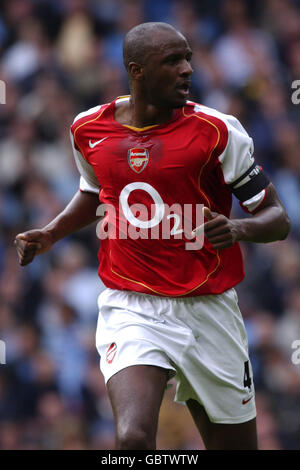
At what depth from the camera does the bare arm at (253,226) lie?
414cm

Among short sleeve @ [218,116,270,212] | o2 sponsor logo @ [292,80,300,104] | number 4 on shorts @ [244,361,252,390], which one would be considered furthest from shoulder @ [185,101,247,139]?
o2 sponsor logo @ [292,80,300,104]

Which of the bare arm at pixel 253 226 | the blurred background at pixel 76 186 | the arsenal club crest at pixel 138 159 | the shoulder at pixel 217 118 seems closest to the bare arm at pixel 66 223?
the arsenal club crest at pixel 138 159

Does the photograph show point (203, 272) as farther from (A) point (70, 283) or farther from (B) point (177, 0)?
(B) point (177, 0)

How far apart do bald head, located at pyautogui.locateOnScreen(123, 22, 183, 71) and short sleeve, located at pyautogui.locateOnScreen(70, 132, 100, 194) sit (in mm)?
636

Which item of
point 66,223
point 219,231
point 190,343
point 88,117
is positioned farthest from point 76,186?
point 219,231

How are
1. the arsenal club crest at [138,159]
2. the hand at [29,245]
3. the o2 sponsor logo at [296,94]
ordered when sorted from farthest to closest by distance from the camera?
the o2 sponsor logo at [296,94]
the hand at [29,245]
the arsenal club crest at [138,159]

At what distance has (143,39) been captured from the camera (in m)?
4.57

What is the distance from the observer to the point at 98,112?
4.89 metres

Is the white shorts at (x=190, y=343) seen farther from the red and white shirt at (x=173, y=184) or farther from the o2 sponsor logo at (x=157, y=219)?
the o2 sponsor logo at (x=157, y=219)

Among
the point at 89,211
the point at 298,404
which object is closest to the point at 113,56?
the point at 298,404

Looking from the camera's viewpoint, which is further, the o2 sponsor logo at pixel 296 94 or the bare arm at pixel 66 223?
the o2 sponsor logo at pixel 296 94

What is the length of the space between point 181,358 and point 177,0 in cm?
722

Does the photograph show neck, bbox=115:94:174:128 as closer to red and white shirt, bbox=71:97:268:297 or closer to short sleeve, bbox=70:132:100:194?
red and white shirt, bbox=71:97:268:297

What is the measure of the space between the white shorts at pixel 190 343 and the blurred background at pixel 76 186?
260cm
